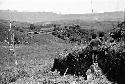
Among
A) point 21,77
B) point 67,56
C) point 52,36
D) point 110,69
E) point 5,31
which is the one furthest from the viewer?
point 52,36

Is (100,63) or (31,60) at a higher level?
(100,63)

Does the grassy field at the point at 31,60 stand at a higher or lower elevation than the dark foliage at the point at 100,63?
lower

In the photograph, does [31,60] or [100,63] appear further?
[31,60]

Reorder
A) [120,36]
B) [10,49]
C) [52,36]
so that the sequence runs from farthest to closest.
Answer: [52,36] < [10,49] < [120,36]

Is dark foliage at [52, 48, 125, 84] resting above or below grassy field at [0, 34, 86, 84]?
above

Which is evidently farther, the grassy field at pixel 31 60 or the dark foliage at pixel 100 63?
the grassy field at pixel 31 60

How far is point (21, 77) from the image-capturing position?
1572cm

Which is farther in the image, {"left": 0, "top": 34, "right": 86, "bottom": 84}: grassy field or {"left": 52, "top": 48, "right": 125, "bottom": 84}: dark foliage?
{"left": 0, "top": 34, "right": 86, "bottom": 84}: grassy field

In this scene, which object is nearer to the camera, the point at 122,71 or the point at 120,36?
the point at 122,71

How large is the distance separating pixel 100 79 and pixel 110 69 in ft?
2.08

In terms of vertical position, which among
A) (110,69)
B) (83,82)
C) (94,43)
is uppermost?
(94,43)

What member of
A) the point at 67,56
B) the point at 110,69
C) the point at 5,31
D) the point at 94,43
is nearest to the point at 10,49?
the point at 5,31

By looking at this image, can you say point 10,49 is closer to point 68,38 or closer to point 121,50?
point 68,38

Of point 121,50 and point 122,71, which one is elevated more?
point 121,50
